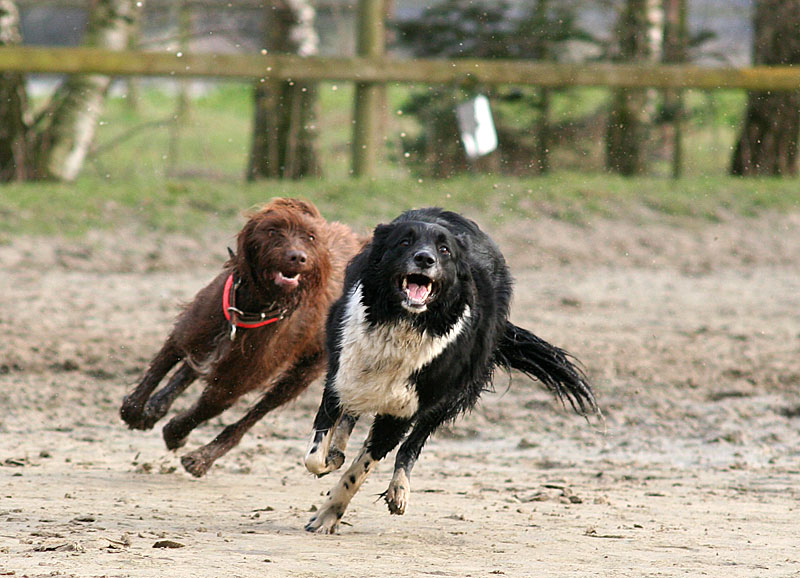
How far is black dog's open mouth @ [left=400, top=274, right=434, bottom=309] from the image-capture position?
4.49m

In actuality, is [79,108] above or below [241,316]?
below

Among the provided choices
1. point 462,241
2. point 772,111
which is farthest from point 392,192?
point 462,241

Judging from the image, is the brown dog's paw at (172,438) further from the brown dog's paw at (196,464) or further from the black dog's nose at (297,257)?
the black dog's nose at (297,257)

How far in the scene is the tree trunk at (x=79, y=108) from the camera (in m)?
12.1

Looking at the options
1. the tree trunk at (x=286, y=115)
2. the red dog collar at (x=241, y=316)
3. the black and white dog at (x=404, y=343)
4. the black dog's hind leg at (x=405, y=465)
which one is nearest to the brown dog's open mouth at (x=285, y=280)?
the red dog collar at (x=241, y=316)

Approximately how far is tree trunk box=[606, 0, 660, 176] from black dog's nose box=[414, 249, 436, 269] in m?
9.46

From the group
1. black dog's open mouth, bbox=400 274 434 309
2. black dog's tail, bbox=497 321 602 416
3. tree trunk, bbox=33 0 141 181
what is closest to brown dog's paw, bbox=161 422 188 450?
black dog's tail, bbox=497 321 602 416

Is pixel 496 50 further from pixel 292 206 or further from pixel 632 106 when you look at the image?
pixel 292 206

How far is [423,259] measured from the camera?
443 cm

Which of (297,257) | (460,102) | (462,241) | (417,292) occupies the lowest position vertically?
(460,102)

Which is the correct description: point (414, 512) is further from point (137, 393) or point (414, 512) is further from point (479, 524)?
point (137, 393)

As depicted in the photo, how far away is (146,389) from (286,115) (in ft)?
21.0

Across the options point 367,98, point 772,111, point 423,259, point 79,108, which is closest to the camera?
point 423,259

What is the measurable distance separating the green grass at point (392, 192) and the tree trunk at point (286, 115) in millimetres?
299
